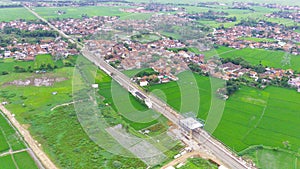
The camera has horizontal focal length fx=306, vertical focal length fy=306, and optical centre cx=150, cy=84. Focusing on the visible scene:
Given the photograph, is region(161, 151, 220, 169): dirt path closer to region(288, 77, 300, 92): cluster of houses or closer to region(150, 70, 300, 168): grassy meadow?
region(150, 70, 300, 168): grassy meadow

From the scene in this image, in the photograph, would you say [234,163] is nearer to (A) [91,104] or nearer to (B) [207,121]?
(B) [207,121]

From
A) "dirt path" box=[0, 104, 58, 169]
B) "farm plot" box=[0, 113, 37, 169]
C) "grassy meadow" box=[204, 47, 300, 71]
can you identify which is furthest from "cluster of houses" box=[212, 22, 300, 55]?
"farm plot" box=[0, 113, 37, 169]

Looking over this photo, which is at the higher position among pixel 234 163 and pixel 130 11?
pixel 130 11

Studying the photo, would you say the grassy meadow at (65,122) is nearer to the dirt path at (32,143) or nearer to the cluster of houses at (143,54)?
the dirt path at (32,143)

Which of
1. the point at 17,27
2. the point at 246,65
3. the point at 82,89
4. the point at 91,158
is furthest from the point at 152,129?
the point at 17,27

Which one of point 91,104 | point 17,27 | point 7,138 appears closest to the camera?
point 7,138

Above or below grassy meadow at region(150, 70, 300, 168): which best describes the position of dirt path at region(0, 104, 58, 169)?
below

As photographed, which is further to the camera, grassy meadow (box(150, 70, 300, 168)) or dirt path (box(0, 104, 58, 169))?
grassy meadow (box(150, 70, 300, 168))
